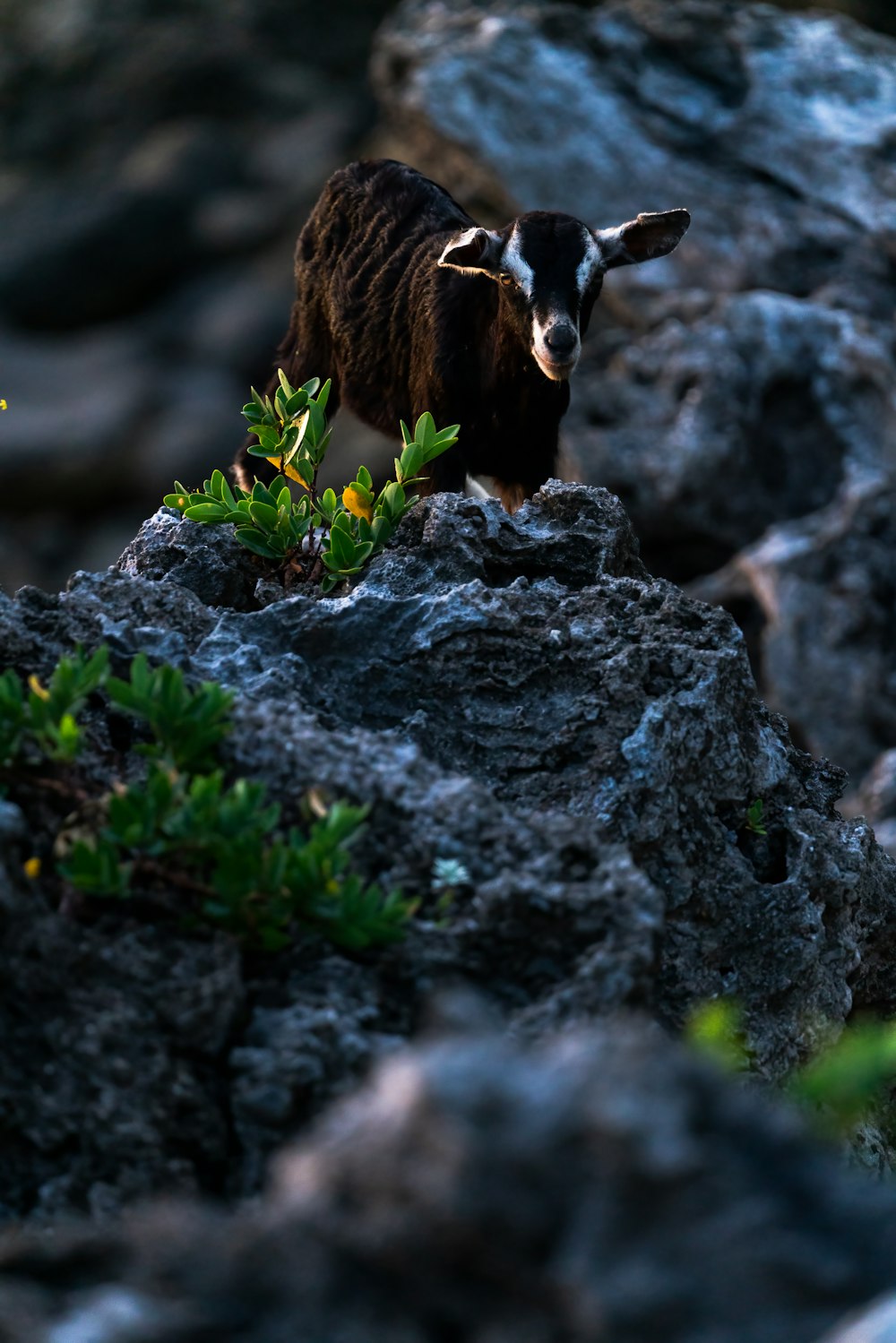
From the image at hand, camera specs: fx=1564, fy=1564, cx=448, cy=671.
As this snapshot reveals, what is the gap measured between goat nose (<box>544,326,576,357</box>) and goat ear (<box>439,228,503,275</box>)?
0.53 metres

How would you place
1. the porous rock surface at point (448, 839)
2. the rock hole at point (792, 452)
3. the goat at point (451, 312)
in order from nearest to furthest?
the porous rock surface at point (448, 839) → the goat at point (451, 312) → the rock hole at point (792, 452)

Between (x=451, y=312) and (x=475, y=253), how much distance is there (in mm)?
522

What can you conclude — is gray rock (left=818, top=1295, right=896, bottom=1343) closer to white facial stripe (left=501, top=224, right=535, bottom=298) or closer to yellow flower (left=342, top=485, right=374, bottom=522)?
yellow flower (left=342, top=485, right=374, bottom=522)

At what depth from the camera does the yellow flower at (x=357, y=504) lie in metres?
3.77

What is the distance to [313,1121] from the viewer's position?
226cm

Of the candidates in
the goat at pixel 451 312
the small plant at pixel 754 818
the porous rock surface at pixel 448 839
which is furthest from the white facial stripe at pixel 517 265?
the small plant at pixel 754 818

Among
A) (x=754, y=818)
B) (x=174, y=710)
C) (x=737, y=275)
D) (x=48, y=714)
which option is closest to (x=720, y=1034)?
(x=754, y=818)

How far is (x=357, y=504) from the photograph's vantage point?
379cm

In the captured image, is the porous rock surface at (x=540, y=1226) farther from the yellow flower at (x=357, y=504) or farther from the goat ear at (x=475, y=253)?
the goat ear at (x=475, y=253)

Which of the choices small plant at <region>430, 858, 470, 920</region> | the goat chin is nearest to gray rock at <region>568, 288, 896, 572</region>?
the goat chin

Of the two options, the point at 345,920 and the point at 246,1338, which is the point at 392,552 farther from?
the point at 246,1338

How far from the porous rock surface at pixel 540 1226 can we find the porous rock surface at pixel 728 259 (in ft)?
22.8

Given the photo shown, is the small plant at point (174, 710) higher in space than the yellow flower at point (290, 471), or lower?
higher

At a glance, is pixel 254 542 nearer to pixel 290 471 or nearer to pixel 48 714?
pixel 290 471
